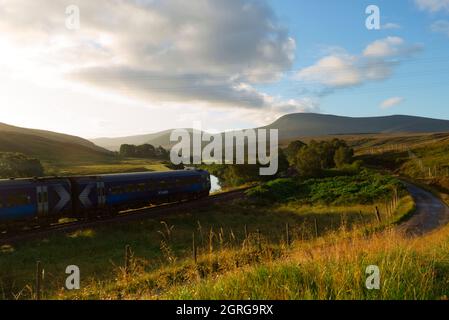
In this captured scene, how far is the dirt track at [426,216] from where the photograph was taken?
78.4 feet

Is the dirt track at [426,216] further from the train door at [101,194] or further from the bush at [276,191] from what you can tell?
the train door at [101,194]

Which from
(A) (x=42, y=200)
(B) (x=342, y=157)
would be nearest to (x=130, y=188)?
(A) (x=42, y=200)

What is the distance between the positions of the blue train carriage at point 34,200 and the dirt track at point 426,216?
22457 millimetres

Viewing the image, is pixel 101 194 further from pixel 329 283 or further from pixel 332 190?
pixel 332 190

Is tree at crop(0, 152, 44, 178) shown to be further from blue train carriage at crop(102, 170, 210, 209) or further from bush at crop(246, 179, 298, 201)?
bush at crop(246, 179, 298, 201)

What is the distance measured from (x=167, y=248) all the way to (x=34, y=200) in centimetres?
1827

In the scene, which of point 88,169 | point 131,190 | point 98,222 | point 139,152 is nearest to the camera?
point 98,222

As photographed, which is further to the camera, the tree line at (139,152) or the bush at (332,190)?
the tree line at (139,152)

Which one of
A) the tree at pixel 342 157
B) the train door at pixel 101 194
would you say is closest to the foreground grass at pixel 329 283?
the train door at pixel 101 194

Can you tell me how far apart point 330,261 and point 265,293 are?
1.88 meters

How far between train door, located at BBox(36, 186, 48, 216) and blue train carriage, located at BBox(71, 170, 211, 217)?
2.65 meters

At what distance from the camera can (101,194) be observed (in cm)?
2975

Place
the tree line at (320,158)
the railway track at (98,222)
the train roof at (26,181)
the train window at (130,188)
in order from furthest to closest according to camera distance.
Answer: the tree line at (320,158), the train window at (130,188), the railway track at (98,222), the train roof at (26,181)
